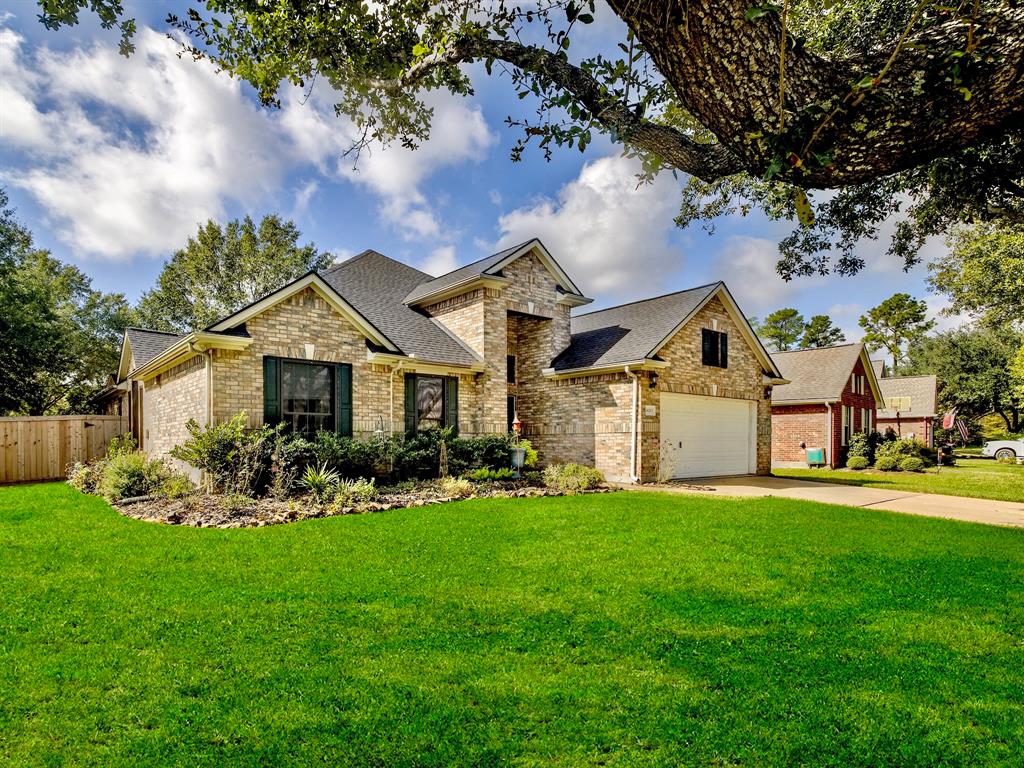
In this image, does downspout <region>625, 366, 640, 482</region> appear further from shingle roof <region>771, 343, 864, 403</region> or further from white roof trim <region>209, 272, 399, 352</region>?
shingle roof <region>771, 343, 864, 403</region>

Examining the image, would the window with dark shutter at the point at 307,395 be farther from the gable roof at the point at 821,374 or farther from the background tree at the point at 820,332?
the background tree at the point at 820,332

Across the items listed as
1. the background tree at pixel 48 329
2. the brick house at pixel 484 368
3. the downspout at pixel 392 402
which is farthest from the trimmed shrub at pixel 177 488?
the background tree at pixel 48 329

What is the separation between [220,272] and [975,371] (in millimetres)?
49777

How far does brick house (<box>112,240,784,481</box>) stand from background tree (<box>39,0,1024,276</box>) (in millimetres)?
6400

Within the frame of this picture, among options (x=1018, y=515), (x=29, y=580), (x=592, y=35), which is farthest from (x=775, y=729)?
(x=1018, y=515)

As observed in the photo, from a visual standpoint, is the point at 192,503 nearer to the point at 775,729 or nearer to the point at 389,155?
the point at 389,155

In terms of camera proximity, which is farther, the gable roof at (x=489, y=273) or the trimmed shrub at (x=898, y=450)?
the trimmed shrub at (x=898, y=450)

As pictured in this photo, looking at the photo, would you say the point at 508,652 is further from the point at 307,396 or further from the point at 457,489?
the point at 307,396

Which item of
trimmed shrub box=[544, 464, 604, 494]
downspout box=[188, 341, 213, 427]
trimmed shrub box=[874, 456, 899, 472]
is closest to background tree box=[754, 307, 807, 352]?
trimmed shrub box=[874, 456, 899, 472]

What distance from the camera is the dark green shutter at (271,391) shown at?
447 inches

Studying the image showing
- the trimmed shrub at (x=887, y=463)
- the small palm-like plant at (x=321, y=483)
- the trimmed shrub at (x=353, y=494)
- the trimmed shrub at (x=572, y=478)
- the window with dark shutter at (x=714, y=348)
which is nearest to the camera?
the trimmed shrub at (x=353, y=494)

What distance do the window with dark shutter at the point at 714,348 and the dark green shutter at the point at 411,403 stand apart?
28.0 feet

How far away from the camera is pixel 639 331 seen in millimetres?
15695

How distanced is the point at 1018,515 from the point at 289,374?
47.9ft
